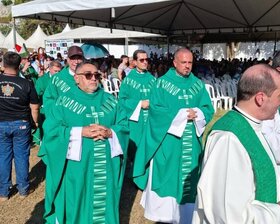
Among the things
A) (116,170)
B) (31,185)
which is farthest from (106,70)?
(116,170)

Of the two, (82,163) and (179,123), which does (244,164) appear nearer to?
(82,163)

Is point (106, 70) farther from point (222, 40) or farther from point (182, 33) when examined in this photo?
point (222, 40)

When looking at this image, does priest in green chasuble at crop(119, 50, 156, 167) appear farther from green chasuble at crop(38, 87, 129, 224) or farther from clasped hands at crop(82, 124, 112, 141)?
clasped hands at crop(82, 124, 112, 141)

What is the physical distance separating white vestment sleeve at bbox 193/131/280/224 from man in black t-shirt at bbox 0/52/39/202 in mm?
3424

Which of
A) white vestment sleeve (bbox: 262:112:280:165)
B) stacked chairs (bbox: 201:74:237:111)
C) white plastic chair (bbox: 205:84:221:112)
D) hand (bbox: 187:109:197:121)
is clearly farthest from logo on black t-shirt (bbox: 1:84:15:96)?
stacked chairs (bbox: 201:74:237:111)

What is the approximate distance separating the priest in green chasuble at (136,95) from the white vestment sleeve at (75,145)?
208 centimetres

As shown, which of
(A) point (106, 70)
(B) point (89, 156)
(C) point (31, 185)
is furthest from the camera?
(A) point (106, 70)

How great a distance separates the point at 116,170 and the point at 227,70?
10.5 m

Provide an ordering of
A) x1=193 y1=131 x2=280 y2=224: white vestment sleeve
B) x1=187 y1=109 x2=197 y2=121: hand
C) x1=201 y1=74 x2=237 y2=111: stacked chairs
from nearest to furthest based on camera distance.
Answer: x1=193 y1=131 x2=280 y2=224: white vestment sleeve, x1=187 y1=109 x2=197 y2=121: hand, x1=201 y1=74 x2=237 y2=111: stacked chairs

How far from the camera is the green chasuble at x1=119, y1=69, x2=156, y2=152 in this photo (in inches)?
216

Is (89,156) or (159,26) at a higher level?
(159,26)

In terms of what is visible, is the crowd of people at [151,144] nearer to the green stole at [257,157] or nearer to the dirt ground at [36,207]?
the green stole at [257,157]

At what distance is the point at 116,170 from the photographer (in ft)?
12.0

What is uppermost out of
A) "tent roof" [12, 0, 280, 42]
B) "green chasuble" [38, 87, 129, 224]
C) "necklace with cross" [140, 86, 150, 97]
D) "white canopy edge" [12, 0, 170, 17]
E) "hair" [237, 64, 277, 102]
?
"tent roof" [12, 0, 280, 42]
